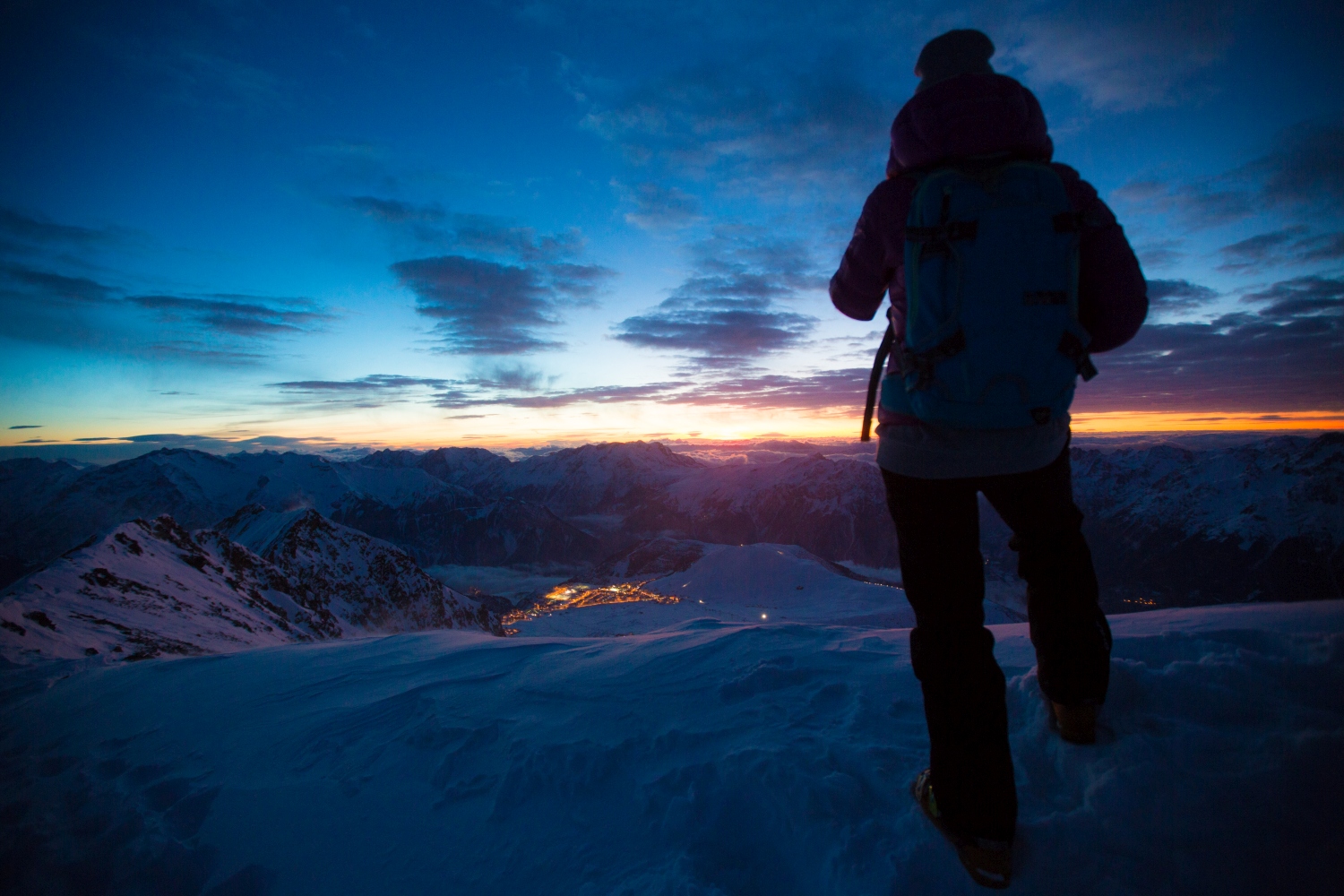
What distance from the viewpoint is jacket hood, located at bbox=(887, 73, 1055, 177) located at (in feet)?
7.36

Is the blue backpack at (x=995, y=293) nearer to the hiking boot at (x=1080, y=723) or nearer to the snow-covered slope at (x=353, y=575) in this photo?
the hiking boot at (x=1080, y=723)

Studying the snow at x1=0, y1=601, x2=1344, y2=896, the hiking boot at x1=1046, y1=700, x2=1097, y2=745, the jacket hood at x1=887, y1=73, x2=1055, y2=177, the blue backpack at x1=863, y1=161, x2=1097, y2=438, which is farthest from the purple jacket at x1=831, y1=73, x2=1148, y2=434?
the snow at x1=0, y1=601, x2=1344, y2=896

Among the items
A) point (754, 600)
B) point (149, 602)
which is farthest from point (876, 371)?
point (754, 600)

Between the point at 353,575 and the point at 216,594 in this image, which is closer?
the point at 216,594

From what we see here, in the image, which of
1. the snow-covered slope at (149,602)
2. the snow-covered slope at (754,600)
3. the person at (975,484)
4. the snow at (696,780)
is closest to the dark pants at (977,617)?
the person at (975,484)

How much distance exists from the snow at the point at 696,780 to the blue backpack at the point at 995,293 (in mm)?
1874

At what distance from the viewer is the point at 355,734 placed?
411 centimetres

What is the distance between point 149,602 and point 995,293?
32.8m

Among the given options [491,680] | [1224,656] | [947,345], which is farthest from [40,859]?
[1224,656]

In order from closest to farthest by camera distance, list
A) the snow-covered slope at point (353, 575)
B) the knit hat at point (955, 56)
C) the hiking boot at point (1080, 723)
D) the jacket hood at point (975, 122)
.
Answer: the jacket hood at point (975, 122), the knit hat at point (955, 56), the hiking boot at point (1080, 723), the snow-covered slope at point (353, 575)

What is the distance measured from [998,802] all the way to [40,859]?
5.47 metres

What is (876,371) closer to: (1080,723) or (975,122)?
(975,122)

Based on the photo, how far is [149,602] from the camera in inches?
888

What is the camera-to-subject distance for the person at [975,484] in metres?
2.27
